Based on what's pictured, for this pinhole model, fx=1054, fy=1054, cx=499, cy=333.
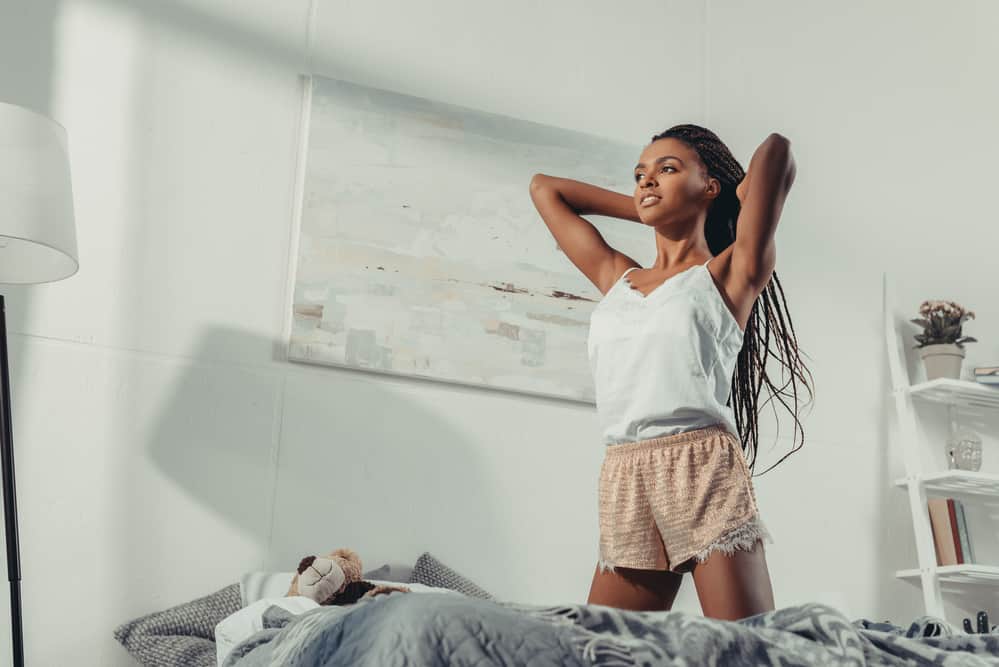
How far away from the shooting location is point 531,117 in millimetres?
3361

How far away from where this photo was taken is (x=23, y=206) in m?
2.19

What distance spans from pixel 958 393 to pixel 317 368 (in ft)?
7.23

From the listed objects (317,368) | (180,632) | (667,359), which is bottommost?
(180,632)

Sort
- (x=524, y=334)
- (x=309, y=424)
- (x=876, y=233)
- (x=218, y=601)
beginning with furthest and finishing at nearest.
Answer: (x=876, y=233) < (x=524, y=334) < (x=309, y=424) < (x=218, y=601)

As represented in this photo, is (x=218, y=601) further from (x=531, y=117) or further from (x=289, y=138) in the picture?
(x=531, y=117)

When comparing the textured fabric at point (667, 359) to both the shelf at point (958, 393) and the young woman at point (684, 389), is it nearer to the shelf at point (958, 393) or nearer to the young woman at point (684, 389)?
the young woman at point (684, 389)

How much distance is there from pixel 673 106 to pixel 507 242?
0.85 meters

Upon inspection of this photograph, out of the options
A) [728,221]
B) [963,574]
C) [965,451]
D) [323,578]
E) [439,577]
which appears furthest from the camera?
[965,451]

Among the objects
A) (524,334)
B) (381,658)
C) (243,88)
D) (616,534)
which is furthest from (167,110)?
(381,658)

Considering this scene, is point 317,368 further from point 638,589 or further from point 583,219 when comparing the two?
point 638,589

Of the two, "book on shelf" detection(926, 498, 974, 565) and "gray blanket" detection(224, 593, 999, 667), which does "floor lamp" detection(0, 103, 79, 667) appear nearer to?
"gray blanket" detection(224, 593, 999, 667)

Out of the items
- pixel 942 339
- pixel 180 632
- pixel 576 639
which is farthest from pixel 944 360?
pixel 576 639

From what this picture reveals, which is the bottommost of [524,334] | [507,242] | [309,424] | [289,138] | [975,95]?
[309,424]

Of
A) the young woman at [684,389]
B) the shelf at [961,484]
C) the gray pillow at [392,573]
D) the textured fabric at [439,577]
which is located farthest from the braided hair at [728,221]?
the shelf at [961,484]
